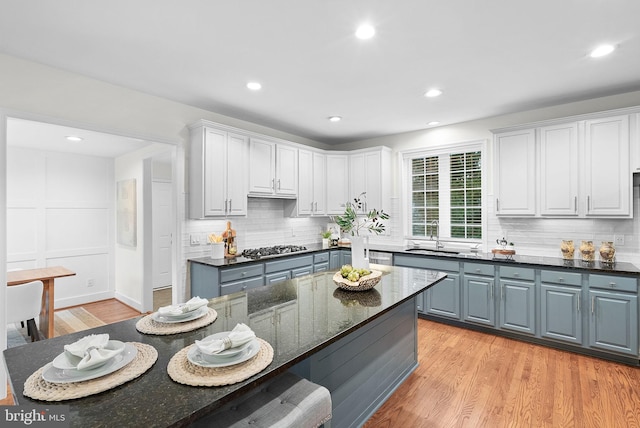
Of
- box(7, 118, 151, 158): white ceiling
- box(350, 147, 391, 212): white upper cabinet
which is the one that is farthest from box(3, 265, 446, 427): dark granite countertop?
box(7, 118, 151, 158): white ceiling

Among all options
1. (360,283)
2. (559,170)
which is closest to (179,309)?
(360,283)

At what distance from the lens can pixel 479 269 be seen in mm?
3820

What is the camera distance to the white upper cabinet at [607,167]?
3.26 m

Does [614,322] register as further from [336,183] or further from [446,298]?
[336,183]

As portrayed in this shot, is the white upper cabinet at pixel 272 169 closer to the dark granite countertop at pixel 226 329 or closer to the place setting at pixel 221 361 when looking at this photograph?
the dark granite countertop at pixel 226 329

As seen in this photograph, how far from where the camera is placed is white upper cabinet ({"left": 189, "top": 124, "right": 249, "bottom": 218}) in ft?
A: 12.0

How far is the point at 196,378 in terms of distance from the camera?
3.67ft

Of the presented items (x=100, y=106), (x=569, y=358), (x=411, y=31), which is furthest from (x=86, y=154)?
(x=569, y=358)

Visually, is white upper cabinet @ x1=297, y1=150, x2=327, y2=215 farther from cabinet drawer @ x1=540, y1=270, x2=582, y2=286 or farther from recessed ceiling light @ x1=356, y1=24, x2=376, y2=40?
cabinet drawer @ x1=540, y1=270, x2=582, y2=286

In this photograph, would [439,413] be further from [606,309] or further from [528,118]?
[528,118]

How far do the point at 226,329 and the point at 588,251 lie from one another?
3.90 m

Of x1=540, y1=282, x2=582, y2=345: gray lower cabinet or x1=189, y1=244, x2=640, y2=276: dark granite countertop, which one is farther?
x1=540, y1=282, x2=582, y2=345: gray lower cabinet

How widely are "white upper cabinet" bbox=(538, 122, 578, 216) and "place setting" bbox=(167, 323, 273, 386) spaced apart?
372 cm

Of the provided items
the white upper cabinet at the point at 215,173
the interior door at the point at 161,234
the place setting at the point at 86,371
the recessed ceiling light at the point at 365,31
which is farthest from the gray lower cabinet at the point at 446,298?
the interior door at the point at 161,234
